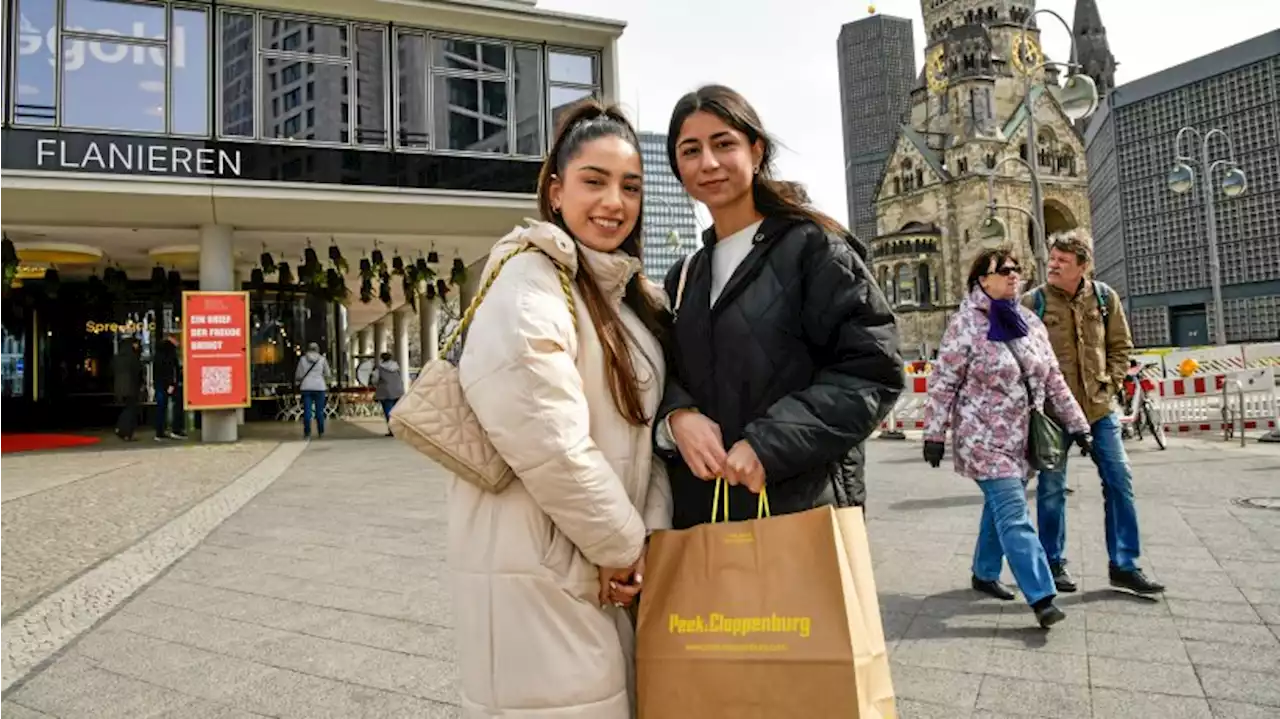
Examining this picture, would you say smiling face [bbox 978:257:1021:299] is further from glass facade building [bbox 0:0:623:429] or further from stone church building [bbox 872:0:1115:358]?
stone church building [bbox 872:0:1115:358]

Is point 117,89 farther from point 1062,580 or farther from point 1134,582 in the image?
point 1134,582

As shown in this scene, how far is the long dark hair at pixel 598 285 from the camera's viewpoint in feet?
5.83

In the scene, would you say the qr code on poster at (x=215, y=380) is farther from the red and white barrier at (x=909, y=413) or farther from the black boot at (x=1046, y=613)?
the black boot at (x=1046, y=613)

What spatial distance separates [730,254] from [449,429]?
32.7 inches

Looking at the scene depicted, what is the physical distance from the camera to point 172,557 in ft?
18.6

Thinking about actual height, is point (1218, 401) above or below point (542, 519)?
below

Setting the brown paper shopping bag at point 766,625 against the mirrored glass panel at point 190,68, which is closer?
the brown paper shopping bag at point 766,625

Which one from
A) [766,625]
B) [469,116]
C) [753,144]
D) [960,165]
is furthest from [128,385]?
[960,165]

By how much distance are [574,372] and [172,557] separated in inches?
208

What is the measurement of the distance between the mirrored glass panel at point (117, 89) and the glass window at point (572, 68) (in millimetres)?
6656

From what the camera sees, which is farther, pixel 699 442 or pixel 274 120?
pixel 274 120

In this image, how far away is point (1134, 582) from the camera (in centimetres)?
436

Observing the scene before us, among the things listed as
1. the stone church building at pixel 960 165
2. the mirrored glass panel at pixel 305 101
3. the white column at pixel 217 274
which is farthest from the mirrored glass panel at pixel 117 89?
the stone church building at pixel 960 165

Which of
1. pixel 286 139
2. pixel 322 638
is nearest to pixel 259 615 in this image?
pixel 322 638
